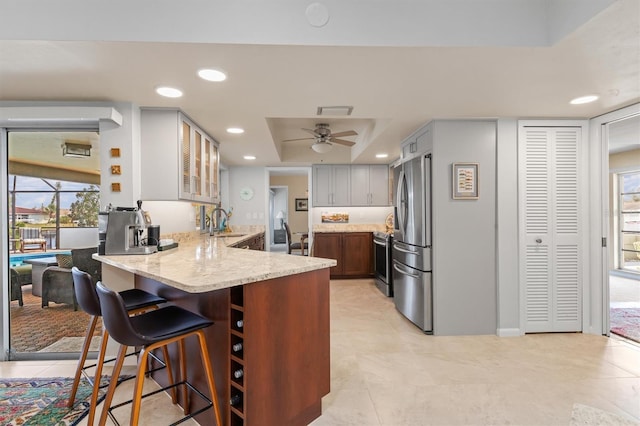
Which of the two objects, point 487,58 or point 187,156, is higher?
point 487,58

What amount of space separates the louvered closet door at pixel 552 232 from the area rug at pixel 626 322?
449mm

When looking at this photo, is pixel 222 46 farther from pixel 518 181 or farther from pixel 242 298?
pixel 518 181

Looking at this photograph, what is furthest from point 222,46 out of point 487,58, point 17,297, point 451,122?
point 17,297

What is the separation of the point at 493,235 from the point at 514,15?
2057mm

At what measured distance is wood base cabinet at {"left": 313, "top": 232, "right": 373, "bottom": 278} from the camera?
19.2ft

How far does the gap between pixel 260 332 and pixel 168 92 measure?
1.95 m

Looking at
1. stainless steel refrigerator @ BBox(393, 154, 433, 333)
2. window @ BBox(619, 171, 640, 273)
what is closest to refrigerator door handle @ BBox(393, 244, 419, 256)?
stainless steel refrigerator @ BBox(393, 154, 433, 333)

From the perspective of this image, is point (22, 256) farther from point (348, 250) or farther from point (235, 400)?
point (348, 250)

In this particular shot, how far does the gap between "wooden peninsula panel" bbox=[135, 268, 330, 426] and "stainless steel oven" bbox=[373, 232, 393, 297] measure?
2.90m

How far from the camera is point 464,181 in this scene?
3.21 m

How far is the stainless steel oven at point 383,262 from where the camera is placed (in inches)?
185

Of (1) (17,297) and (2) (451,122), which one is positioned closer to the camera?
(1) (17,297)

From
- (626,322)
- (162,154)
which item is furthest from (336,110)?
(626,322)

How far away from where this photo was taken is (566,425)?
6.04 ft
